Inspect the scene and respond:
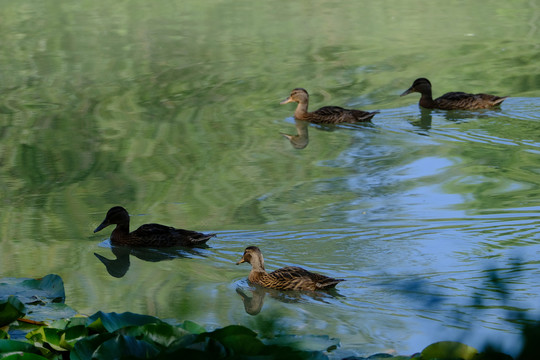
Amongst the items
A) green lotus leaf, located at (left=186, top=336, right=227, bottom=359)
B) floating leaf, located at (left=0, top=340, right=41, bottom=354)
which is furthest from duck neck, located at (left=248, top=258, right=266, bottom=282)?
green lotus leaf, located at (left=186, top=336, right=227, bottom=359)

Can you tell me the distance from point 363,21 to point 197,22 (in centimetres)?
408

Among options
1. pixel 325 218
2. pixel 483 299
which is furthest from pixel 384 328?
pixel 483 299

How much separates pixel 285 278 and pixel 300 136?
551cm

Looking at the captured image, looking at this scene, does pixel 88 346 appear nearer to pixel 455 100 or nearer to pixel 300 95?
pixel 300 95

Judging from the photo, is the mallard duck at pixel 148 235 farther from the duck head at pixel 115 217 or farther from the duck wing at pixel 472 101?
the duck wing at pixel 472 101

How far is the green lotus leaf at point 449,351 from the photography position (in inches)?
74.0

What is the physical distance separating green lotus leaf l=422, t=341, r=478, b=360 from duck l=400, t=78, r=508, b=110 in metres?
9.74

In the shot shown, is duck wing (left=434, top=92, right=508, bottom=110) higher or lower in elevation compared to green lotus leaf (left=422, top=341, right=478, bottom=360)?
lower

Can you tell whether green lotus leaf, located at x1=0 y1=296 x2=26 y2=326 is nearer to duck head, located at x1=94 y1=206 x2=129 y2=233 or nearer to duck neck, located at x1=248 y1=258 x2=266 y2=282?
duck neck, located at x1=248 y1=258 x2=266 y2=282

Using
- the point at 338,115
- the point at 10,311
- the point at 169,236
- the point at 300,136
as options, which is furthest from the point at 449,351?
the point at 338,115

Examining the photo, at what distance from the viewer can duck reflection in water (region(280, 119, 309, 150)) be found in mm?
10929

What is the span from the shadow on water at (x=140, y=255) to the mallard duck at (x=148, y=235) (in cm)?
6

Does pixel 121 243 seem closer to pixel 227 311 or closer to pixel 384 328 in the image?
pixel 227 311

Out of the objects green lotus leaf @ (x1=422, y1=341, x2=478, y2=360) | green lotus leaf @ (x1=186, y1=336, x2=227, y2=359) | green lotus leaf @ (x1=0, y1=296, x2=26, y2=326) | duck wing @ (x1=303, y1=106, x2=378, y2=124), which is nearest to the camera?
green lotus leaf @ (x1=422, y1=341, x2=478, y2=360)
